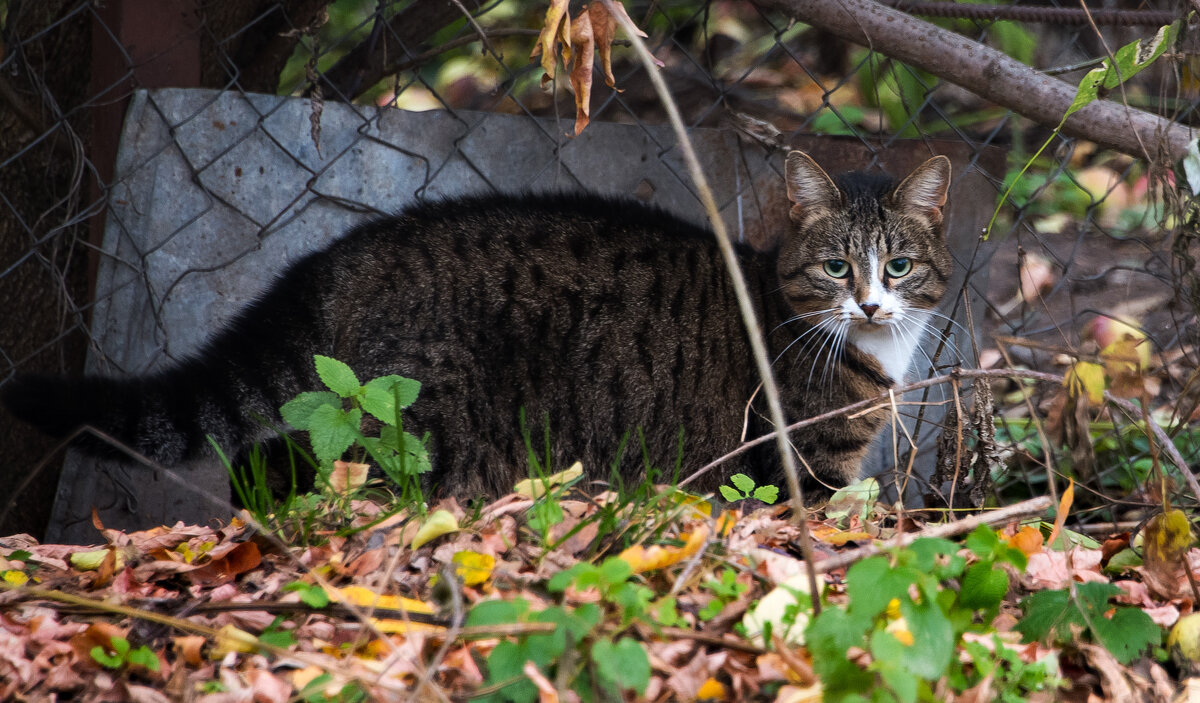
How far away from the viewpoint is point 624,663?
1.36 metres

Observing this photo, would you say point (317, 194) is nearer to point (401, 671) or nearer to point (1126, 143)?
point (401, 671)

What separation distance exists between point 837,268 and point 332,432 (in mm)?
1592

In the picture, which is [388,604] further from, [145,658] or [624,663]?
[624,663]

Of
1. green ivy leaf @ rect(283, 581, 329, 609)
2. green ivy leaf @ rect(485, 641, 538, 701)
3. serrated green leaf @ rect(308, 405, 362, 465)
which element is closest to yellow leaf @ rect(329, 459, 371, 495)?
serrated green leaf @ rect(308, 405, 362, 465)

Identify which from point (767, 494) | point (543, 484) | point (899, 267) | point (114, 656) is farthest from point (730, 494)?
point (114, 656)

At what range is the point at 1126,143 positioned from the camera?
2.69m

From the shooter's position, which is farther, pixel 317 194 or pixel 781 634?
pixel 317 194

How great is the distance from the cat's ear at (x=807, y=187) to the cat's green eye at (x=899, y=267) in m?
0.24

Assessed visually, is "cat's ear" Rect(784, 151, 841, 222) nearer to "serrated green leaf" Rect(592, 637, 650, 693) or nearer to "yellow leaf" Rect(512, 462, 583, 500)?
"yellow leaf" Rect(512, 462, 583, 500)

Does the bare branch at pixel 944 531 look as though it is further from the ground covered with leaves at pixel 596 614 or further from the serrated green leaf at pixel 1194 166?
the serrated green leaf at pixel 1194 166

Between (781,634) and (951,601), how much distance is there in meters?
0.28

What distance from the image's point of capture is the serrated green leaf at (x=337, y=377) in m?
2.17

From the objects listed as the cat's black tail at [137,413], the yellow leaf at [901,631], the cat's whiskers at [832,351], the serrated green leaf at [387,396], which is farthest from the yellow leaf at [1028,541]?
the cat's black tail at [137,413]

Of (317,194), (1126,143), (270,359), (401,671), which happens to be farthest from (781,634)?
(317,194)
